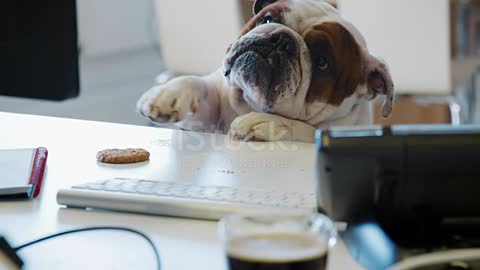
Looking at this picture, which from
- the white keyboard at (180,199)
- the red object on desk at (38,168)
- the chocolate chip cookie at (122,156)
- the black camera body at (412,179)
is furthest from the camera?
the chocolate chip cookie at (122,156)

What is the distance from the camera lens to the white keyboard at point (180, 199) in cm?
71

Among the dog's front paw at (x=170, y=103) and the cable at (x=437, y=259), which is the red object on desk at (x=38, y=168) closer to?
the dog's front paw at (x=170, y=103)

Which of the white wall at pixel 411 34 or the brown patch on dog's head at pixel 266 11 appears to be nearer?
the brown patch on dog's head at pixel 266 11

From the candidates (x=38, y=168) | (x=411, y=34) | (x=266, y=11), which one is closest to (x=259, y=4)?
(x=266, y=11)

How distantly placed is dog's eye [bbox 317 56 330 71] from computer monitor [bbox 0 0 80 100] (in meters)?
0.37

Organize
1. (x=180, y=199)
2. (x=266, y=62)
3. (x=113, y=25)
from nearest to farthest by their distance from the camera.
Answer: (x=180, y=199), (x=266, y=62), (x=113, y=25)

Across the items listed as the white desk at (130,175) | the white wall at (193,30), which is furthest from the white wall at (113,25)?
the white desk at (130,175)

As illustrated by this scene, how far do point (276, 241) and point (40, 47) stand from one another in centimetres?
52

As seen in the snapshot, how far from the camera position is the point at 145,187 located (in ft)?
2.57

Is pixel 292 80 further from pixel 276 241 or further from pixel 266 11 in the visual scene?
pixel 276 241

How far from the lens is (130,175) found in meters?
0.90

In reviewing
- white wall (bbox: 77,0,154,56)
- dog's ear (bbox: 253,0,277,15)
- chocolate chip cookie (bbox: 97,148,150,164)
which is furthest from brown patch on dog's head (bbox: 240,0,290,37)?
white wall (bbox: 77,0,154,56)

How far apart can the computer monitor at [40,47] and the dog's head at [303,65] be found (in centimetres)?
29

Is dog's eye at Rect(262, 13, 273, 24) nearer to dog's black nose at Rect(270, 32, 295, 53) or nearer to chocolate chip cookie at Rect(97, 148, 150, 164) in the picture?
dog's black nose at Rect(270, 32, 295, 53)
